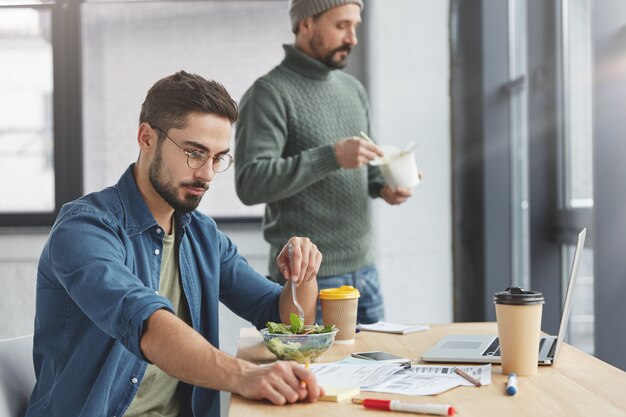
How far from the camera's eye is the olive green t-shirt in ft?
5.60

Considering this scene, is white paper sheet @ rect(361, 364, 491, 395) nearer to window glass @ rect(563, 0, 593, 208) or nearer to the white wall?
window glass @ rect(563, 0, 593, 208)

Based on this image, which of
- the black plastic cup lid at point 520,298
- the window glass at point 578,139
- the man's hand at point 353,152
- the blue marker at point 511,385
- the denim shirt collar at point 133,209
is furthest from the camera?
the window glass at point 578,139

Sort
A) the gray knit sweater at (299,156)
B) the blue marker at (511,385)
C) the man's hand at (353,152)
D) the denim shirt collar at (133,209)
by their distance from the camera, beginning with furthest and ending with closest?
the gray knit sweater at (299,156), the man's hand at (353,152), the denim shirt collar at (133,209), the blue marker at (511,385)

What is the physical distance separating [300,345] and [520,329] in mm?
399

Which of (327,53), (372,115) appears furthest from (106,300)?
(372,115)

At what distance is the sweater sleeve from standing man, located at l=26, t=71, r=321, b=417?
1.85 feet

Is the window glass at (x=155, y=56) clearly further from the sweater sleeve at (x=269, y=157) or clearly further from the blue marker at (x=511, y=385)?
the blue marker at (x=511, y=385)

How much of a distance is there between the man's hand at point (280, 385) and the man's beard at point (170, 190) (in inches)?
22.5

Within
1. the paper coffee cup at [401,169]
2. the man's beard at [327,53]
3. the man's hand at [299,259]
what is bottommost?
the man's hand at [299,259]

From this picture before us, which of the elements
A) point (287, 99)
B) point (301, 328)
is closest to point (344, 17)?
point (287, 99)

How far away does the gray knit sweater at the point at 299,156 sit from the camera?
259cm

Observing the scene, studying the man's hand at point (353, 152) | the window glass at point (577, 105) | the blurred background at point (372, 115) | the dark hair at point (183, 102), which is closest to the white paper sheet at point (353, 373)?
the dark hair at point (183, 102)

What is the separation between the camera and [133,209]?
171 centimetres

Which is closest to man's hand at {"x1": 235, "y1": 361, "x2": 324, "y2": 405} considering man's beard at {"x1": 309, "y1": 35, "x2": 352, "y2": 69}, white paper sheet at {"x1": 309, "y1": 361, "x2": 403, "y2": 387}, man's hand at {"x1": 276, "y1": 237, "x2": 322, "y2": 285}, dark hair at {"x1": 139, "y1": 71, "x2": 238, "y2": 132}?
white paper sheet at {"x1": 309, "y1": 361, "x2": 403, "y2": 387}
